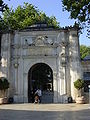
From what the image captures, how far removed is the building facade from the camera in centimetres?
2544

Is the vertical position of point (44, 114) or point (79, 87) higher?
point (79, 87)


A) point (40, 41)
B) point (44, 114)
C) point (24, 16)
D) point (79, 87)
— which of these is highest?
point (24, 16)

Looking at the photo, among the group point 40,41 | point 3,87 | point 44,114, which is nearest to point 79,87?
point 40,41

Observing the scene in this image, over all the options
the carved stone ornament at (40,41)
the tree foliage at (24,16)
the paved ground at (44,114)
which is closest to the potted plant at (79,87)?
the carved stone ornament at (40,41)

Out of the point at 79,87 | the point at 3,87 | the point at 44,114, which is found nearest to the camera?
the point at 44,114

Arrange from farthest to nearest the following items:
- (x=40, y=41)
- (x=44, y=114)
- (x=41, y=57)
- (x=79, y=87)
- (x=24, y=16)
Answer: (x=24, y=16) < (x=40, y=41) < (x=41, y=57) < (x=79, y=87) < (x=44, y=114)

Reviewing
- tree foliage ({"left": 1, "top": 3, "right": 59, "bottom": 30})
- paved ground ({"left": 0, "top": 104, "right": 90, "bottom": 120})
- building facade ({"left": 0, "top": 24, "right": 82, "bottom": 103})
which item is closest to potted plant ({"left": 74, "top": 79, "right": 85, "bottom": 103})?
building facade ({"left": 0, "top": 24, "right": 82, "bottom": 103})

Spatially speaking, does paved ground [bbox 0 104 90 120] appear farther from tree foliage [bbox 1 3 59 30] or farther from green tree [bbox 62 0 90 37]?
tree foliage [bbox 1 3 59 30]

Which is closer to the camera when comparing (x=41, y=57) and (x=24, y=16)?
(x=41, y=57)

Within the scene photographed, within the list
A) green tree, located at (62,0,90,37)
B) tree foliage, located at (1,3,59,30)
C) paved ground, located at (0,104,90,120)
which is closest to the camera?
paved ground, located at (0,104,90,120)

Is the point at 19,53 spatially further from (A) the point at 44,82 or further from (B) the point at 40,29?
(A) the point at 44,82

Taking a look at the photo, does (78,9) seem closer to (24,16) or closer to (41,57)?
(41,57)

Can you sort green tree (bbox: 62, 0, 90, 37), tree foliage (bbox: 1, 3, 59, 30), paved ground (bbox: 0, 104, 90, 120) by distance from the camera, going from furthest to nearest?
tree foliage (bbox: 1, 3, 59, 30)
green tree (bbox: 62, 0, 90, 37)
paved ground (bbox: 0, 104, 90, 120)

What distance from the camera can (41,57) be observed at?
2591 cm
